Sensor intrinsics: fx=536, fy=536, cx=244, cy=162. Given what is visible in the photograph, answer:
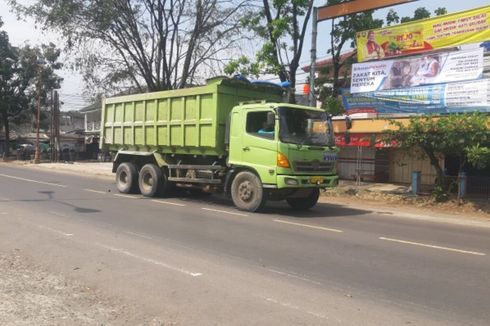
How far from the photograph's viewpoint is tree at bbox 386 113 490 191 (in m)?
15.2

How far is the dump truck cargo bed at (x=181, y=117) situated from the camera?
14.4m

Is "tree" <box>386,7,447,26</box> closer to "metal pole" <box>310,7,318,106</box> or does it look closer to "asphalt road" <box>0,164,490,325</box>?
"metal pole" <box>310,7,318,106</box>

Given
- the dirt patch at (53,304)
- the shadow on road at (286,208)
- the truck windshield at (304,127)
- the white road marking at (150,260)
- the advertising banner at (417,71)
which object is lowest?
the dirt patch at (53,304)

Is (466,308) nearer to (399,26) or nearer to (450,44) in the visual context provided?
(450,44)

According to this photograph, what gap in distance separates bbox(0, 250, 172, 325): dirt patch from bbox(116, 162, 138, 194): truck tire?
1055 centimetres

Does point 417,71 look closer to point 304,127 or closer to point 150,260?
point 304,127

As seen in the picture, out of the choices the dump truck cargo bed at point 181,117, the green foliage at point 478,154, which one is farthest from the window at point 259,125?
the green foliage at point 478,154

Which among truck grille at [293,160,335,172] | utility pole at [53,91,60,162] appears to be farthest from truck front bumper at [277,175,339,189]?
utility pole at [53,91,60,162]

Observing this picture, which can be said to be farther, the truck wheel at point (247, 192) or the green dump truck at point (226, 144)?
the truck wheel at point (247, 192)

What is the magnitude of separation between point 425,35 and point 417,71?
4.33 ft

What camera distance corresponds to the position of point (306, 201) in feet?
47.8

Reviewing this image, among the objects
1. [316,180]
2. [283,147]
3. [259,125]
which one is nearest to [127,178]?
[259,125]

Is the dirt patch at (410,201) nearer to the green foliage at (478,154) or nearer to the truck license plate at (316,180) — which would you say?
the green foliage at (478,154)

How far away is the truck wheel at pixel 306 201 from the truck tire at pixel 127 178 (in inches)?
211
